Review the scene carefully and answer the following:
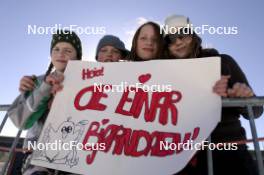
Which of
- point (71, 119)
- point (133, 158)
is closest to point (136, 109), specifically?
point (133, 158)

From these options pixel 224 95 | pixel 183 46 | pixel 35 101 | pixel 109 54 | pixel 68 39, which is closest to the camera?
pixel 224 95

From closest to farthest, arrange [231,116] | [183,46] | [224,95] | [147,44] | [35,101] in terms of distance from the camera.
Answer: [224,95]
[231,116]
[35,101]
[183,46]
[147,44]

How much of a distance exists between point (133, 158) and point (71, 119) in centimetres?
61

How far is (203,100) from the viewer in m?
2.22

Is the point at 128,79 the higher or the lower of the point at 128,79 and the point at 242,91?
the higher

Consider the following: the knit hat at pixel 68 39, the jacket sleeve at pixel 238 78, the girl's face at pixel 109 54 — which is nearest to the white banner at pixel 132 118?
the jacket sleeve at pixel 238 78

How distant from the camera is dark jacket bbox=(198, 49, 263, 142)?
7.84ft

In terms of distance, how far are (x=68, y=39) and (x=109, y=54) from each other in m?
0.50

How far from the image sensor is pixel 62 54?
3.10 metres

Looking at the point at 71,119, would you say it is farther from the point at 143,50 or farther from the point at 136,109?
the point at 143,50

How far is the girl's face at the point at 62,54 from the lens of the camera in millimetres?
3016

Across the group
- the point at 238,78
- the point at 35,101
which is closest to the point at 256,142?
the point at 238,78

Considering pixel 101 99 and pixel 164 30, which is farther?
pixel 164 30

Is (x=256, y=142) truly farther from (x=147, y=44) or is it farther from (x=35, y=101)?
→ (x=35, y=101)
